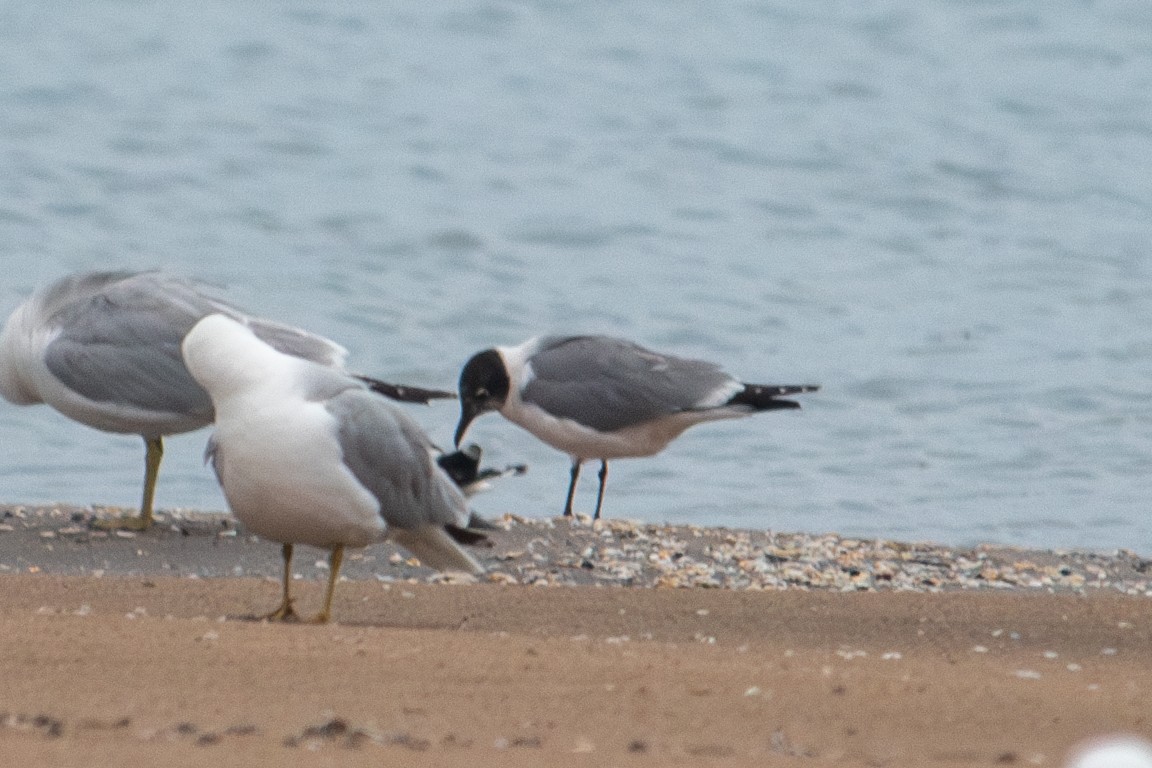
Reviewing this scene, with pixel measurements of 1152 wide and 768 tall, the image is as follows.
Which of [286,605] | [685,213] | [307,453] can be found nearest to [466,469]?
[286,605]

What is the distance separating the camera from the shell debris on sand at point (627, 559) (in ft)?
25.1

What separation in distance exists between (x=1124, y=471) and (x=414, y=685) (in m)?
Result: 6.94

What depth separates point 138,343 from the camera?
27.1ft

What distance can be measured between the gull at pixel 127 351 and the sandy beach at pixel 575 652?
1.43ft

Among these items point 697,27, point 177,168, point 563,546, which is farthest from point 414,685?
point 697,27

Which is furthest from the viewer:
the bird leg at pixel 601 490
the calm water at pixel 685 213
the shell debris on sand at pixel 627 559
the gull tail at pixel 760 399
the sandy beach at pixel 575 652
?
the calm water at pixel 685 213

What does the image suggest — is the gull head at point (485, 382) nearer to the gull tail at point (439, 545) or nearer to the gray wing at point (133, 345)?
the gray wing at point (133, 345)

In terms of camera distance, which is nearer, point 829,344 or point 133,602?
point 133,602

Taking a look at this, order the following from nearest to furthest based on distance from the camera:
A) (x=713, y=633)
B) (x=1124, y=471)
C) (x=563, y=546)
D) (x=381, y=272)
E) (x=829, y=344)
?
(x=713, y=633), (x=563, y=546), (x=1124, y=471), (x=829, y=344), (x=381, y=272)

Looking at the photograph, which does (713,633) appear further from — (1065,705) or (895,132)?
(895,132)

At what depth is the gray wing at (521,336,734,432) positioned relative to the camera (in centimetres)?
960

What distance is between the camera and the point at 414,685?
5.15 meters

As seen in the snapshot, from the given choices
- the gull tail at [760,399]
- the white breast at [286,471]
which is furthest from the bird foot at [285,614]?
the gull tail at [760,399]

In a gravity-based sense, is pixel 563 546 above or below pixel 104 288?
below
